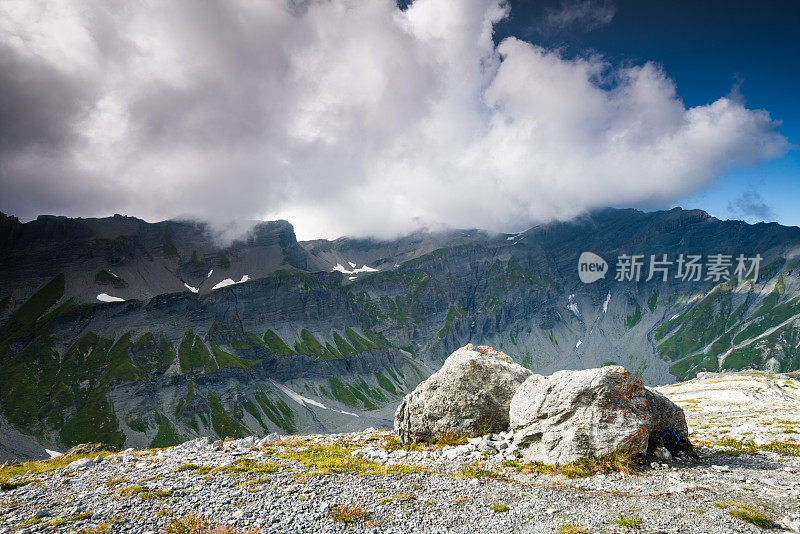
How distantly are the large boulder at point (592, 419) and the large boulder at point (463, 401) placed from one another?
268cm

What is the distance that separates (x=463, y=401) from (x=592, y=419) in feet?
27.4

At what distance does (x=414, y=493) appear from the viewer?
1641 cm

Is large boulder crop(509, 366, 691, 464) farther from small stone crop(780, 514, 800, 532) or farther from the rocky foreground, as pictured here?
small stone crop(780, 514, 800, 532)

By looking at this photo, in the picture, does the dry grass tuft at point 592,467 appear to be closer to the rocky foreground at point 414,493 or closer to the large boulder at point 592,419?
the rocky foreground at point 414,493

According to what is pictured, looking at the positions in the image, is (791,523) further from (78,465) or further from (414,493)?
(78,465)

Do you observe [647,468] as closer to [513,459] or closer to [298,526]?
[513,459]

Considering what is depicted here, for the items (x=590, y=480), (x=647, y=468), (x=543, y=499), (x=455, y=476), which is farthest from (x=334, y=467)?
(x=647, y=468)

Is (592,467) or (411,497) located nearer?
(411,497)

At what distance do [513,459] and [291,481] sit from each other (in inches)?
453

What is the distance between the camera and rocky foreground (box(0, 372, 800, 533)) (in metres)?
13.3

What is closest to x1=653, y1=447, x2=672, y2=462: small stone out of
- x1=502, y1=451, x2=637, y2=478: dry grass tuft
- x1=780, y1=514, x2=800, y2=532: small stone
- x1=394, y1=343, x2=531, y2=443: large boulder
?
x1=502, y1=451, x2=637, y2=478: dry grass tuft

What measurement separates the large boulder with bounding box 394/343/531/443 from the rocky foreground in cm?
173

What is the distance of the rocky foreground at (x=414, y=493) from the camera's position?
13.3 m

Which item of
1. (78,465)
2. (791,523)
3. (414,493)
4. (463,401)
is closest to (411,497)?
(414,493)
